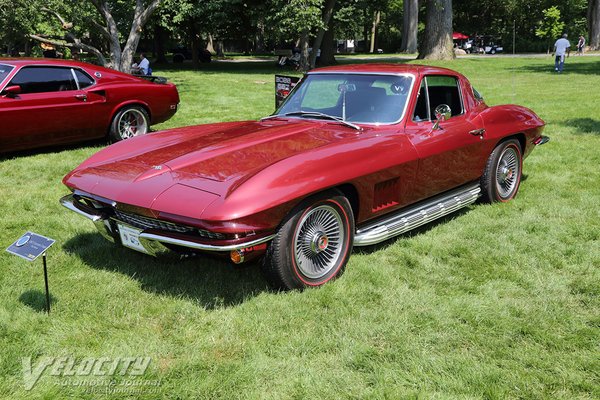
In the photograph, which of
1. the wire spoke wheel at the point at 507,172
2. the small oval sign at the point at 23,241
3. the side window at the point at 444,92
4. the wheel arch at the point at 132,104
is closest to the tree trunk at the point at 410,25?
the wheel arch at the point at 132,104

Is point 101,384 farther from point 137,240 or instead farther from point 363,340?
point 363,340

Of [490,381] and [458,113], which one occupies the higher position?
[458,113]

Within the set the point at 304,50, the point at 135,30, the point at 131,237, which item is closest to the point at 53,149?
the point at 131,237

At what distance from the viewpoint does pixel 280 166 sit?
3568 millimetres

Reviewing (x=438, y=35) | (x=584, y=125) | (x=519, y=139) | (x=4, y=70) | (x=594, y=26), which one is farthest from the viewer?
(x=594, y=26)

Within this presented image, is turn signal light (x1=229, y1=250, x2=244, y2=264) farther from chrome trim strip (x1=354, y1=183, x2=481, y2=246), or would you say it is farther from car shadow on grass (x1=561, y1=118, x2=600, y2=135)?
car shadow on grass (x1=561, y1=118, x2=600, y2=135)

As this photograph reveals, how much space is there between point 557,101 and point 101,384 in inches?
519

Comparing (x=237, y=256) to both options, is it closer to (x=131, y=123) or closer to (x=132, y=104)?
(x=132, y=104)

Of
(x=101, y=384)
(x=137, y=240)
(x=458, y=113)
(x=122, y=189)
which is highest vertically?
(x=458, y=113)

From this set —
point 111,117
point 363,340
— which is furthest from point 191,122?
point 363,340

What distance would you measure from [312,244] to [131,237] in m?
1.17

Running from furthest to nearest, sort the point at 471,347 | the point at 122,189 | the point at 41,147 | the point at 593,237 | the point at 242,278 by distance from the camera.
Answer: the point at 41,147 → the point at 593,237 → the point at 242,278 → the point at 122,189 → the point at 471,347

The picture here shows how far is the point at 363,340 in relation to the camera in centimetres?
321

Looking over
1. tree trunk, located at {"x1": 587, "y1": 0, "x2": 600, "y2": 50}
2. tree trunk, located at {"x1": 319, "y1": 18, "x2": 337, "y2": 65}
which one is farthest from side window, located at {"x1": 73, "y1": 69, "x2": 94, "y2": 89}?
tree trunk, located at {"x1": 587, "y1": 0, "x2": 600, "y2": 50}
